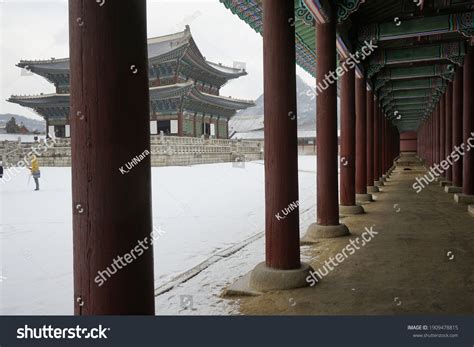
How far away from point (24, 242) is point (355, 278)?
18.6ft

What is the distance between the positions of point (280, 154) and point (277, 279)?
1327 millimetres

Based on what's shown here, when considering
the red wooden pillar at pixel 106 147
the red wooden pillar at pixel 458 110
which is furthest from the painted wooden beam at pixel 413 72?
the red wooden pillar at pixel 106 147

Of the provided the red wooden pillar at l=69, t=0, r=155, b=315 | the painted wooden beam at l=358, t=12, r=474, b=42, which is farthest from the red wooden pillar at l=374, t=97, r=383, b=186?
the red wooden pillar at l=69, t=0, r=155, b=315

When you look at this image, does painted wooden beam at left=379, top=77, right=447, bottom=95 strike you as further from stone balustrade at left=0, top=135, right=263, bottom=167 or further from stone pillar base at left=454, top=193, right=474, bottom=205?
stone balustrade at left=0, top=135, right=263, bottom=167

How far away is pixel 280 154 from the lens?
4410 mm

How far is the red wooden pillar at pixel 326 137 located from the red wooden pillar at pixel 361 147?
14.8 feet

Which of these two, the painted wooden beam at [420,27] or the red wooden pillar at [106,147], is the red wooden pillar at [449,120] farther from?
the red wooden pillar at [106,147]

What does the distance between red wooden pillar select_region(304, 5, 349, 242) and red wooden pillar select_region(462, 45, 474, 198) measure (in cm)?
487

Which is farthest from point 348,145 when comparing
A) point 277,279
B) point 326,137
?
point 277,279

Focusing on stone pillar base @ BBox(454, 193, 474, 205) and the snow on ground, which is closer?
the snow on ground

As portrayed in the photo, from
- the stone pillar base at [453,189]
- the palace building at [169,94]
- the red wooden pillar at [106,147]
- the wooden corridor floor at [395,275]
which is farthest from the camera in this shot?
the palace building at [169,94]

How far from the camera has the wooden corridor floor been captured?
3740mm

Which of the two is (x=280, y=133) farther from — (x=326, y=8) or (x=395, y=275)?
(x=326, y=8)

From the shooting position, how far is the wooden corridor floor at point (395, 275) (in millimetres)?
3740
